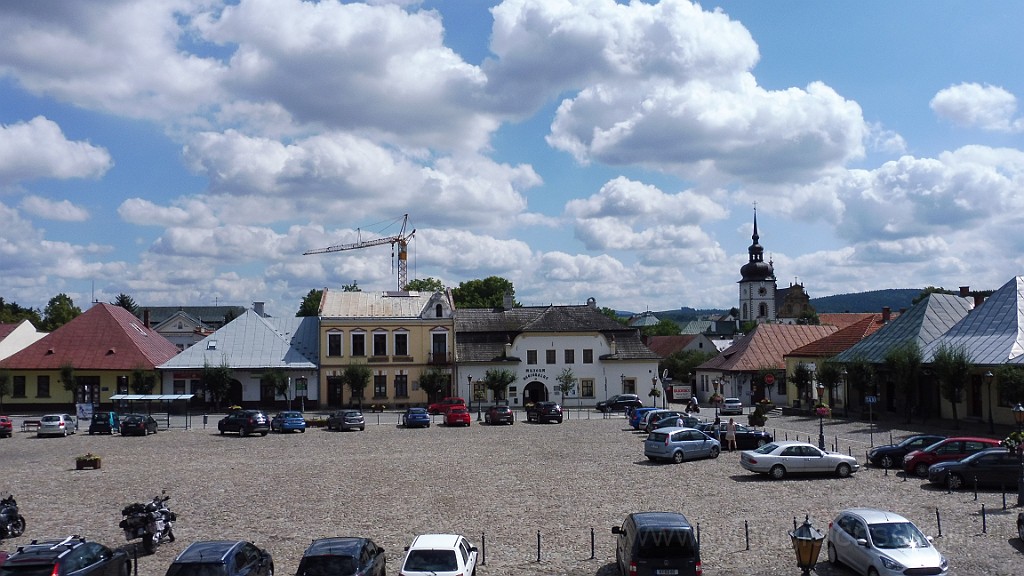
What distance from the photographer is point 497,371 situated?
67.1 m

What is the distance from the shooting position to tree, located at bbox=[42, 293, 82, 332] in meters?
107

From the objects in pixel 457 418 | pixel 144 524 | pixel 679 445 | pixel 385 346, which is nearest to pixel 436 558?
pixel 144 524

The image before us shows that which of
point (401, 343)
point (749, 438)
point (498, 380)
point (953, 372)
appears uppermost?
point (401, 343)

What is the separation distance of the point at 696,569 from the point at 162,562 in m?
11.1

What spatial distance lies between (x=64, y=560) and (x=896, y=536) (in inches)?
584

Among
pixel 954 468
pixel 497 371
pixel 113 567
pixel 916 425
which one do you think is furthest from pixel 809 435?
pixel 113 567

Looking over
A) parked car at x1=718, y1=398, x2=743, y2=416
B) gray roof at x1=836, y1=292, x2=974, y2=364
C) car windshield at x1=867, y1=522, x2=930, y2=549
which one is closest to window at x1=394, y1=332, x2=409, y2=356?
parked car at x1=718, y1=398, x2=743, y2=416

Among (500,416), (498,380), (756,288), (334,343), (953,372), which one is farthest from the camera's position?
(756,288)

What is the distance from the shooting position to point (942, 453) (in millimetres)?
28500

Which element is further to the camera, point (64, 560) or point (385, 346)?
point (385, 346)

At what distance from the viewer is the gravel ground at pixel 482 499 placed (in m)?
18.9

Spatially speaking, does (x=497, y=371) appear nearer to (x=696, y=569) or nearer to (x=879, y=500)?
(x=879, y=500)

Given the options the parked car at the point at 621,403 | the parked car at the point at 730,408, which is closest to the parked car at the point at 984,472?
the parked car at the point at 730,408

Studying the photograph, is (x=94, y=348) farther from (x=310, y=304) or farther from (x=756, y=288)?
(x=756, y=288)
